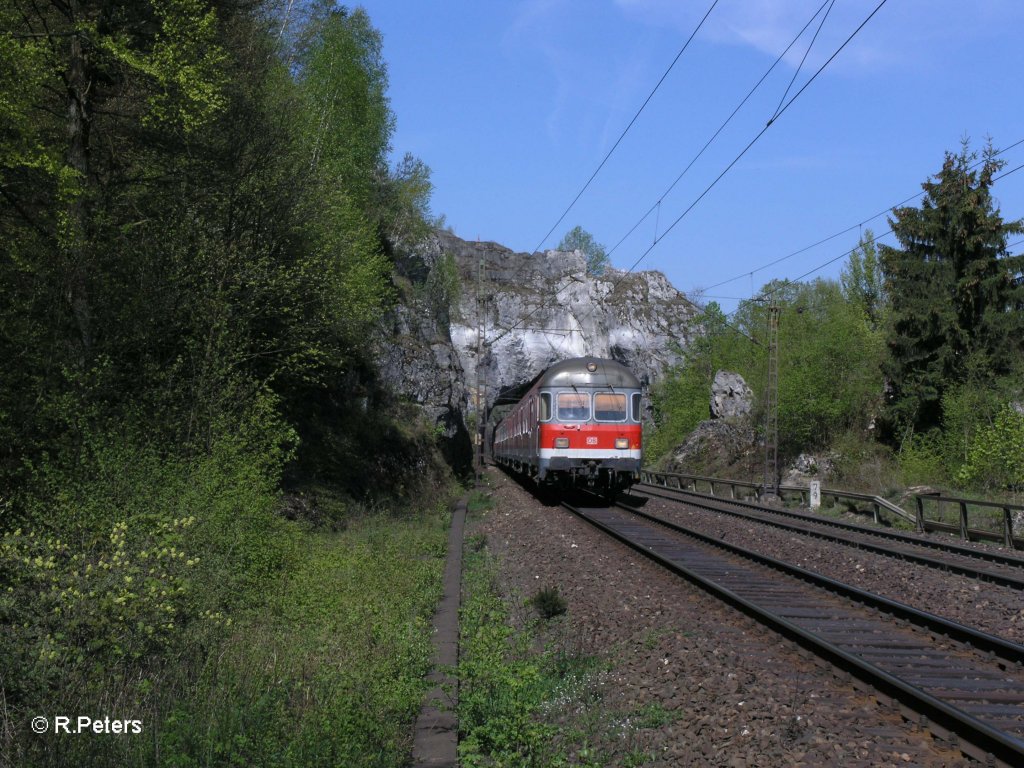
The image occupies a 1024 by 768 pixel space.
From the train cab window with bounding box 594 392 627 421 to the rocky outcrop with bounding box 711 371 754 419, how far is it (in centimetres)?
2881

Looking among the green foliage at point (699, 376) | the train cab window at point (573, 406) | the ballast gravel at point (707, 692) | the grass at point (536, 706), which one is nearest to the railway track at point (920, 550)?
the train cab window at point (573, 406)

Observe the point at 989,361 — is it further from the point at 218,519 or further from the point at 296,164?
the point at 218,519

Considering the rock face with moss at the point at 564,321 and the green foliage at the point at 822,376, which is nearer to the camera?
the green foliage at the point at 822,376

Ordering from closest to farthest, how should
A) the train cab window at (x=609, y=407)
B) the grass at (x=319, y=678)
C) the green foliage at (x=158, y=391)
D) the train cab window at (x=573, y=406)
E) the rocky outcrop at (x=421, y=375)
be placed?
1. the grass at (x=319, y=678)
2. the green foliage at (x=158, y=391)
3. the train cab window at (x=573, y=406)
4. the train cab window at (x=609, y=407)
5. the rocky outcrop at (x=421, y=375)

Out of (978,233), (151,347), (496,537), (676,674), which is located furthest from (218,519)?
(978,233)

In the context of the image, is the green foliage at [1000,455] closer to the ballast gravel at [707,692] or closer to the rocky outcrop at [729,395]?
the ballast gravel at [707,692]

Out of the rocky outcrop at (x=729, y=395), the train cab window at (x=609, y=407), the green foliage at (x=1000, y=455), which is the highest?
the rocky outcrop at (x=729, y=395)

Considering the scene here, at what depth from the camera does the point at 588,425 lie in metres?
21.6

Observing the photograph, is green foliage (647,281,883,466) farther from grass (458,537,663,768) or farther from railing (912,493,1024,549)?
grass (458,537,663,768)

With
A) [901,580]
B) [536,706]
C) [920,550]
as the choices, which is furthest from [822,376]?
[536,706]

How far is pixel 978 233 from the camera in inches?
1251

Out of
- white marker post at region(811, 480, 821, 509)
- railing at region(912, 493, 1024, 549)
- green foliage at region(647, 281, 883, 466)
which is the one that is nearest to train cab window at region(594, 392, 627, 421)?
white marker post at region(811, 480, 821, 509)

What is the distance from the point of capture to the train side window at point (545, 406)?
71.3ft

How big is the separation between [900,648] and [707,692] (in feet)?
8.18
